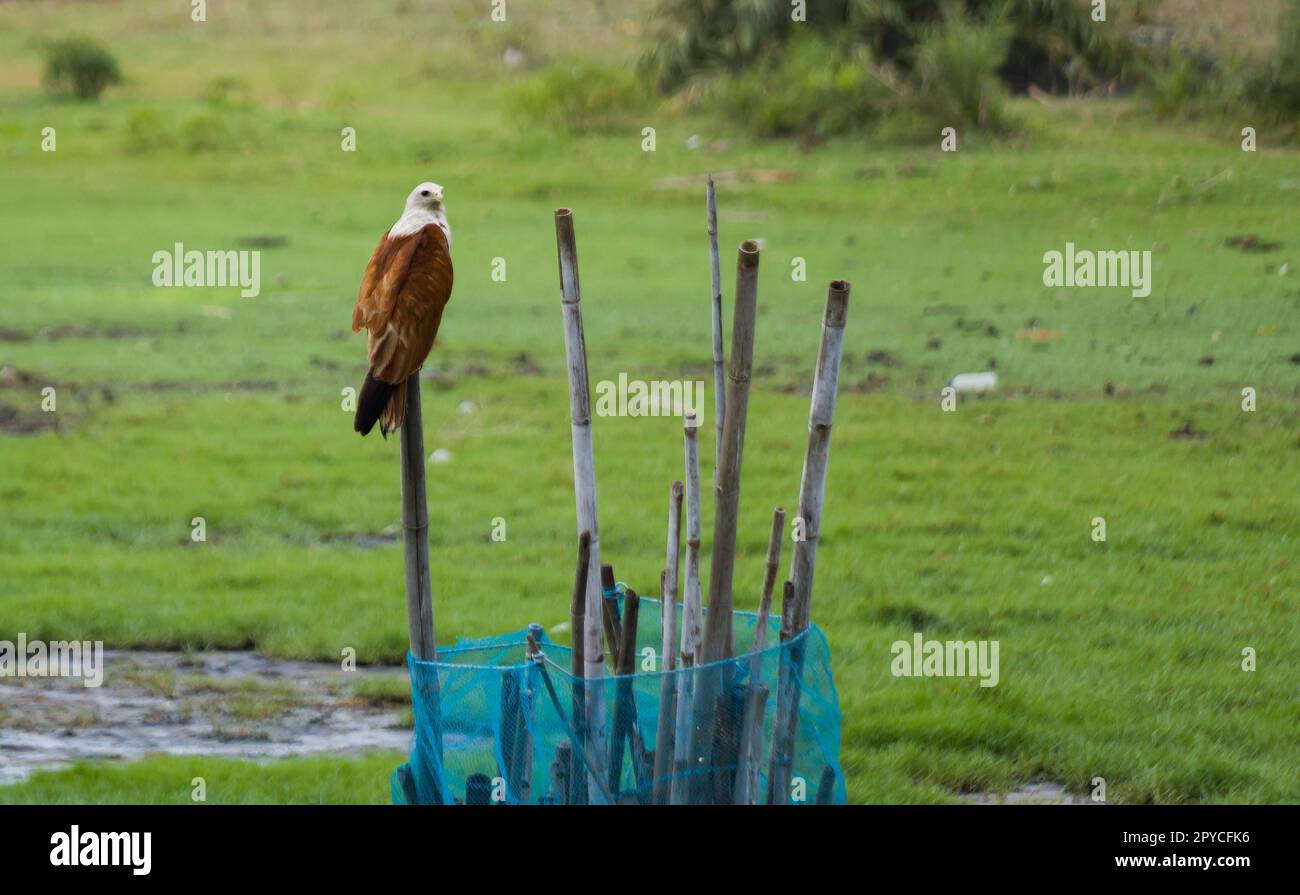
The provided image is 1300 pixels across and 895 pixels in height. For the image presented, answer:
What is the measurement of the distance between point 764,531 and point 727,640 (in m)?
3.83

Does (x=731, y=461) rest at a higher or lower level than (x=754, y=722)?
higher

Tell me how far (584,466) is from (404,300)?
558 mm

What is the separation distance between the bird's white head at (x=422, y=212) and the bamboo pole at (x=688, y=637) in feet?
2.54

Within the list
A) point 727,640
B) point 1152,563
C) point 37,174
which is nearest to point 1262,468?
point 1152,563

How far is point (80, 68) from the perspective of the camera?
23422 mm

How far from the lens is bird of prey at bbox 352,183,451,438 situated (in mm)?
3953

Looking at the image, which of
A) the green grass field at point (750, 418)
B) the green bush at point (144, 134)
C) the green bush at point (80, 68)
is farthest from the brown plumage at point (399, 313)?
the green bush at point (80, 68)

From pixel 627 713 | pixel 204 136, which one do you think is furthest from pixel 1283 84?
A: pixel 627 713

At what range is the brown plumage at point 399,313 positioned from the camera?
395cm

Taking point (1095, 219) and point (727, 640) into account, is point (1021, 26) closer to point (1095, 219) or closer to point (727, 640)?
point (1095, 219)

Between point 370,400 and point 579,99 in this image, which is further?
point 579,99

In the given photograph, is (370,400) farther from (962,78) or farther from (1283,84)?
(962,78)

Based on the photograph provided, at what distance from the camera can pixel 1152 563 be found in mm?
7156

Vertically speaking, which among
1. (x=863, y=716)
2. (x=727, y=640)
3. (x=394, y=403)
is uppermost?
(x=394, y=403)
